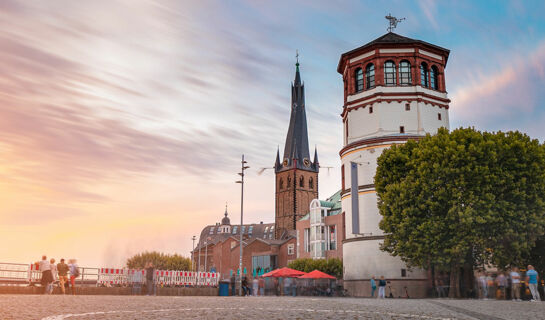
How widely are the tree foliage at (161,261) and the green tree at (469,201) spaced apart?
8682cm

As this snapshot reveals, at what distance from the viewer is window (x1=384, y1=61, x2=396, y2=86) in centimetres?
4522

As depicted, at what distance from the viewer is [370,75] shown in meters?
46.3

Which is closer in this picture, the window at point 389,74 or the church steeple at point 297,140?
the window at point 389,74

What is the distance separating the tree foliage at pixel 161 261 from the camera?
113 m

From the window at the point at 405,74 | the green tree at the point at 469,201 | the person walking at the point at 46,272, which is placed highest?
the window at the point at 405,74

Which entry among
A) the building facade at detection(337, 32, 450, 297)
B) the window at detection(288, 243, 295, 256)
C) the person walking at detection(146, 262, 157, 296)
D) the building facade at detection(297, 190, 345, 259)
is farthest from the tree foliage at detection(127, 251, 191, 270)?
the person walking at detection(146, 262, 157, 296)

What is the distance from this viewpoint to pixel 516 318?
13.5m

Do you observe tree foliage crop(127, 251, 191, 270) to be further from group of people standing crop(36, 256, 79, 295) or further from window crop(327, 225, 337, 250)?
group of people standing crop(36, 256, 79, 295)

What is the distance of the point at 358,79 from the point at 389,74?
3.16m

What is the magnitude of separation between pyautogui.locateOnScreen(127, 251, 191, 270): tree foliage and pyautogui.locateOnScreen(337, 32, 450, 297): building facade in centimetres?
7532

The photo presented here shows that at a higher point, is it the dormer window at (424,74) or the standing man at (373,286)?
the dormer window at (424,74)

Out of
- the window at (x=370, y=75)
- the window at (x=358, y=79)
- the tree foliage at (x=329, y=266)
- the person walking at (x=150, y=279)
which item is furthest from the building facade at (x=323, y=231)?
the person walking at (x=150, y=279)

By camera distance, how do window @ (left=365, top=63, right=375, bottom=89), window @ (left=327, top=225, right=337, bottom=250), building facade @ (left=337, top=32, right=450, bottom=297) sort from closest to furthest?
building facade @ (left=337, top=32, right=450, bottom=297), window @ (left=365, top=63, right=375, bottom=89), window @ (left=327, top=225, right=337, bottom=250)

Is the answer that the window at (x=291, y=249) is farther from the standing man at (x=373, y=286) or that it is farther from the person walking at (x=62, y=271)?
the person walking at (x=62, y=271)
